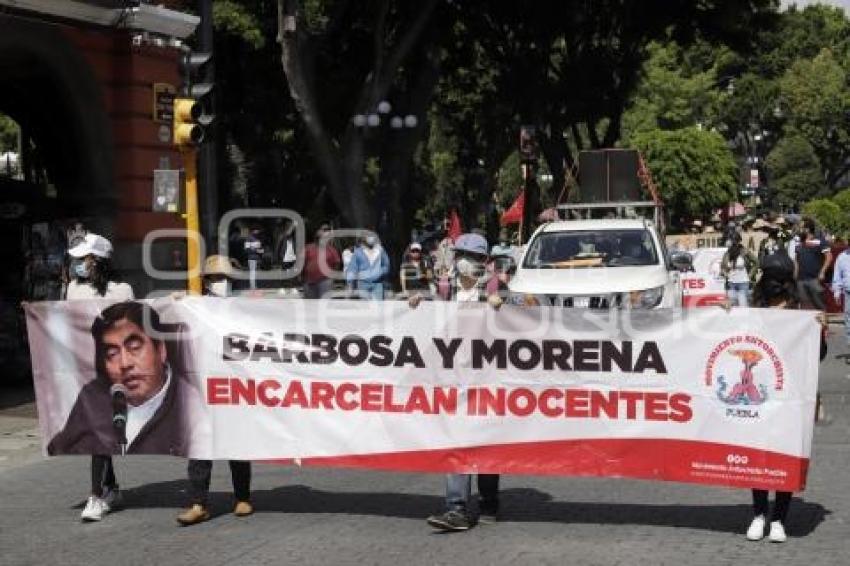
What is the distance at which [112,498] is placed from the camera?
8305 mm

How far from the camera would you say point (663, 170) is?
57.5 meters

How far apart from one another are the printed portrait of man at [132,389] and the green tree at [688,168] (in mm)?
50756

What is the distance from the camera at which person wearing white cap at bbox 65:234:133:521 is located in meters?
8.05

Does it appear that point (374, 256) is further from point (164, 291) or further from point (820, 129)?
point (820, 129)

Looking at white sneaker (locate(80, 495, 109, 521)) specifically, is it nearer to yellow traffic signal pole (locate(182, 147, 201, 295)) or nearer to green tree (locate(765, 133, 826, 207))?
yellow traffic signal pole (locate(182, 147, 201, 295))

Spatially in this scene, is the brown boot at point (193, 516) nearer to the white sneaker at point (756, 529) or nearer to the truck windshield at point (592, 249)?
the white sneaker at point (756, 529)

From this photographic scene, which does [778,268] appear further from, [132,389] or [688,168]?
[688,168]

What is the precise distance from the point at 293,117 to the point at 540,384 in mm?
27988

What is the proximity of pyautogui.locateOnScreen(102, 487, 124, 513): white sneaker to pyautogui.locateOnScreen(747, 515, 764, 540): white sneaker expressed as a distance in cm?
406

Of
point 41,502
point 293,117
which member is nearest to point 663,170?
point 293,117

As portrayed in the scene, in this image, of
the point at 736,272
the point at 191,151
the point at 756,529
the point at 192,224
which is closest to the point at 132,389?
the point at 756,529

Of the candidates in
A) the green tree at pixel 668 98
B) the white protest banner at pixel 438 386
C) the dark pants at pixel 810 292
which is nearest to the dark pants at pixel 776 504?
the white protest banner at pixel 438 386

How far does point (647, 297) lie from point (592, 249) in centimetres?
168

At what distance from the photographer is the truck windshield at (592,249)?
14578 mm
